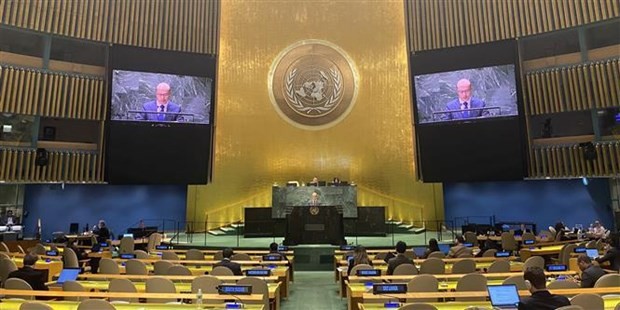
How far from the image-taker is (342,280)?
6711 mm

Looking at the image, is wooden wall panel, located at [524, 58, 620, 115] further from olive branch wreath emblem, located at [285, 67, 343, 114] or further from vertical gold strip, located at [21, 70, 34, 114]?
vertical gold strip, located at [21, 70, 34, 114]

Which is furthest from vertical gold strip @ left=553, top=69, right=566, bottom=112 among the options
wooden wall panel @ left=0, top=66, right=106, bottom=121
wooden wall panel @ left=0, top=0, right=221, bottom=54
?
wooden wall panel @ left=0, top=66, right=106, bottom=121

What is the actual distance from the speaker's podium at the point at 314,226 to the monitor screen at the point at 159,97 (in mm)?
5673

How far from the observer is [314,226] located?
10.8 meters

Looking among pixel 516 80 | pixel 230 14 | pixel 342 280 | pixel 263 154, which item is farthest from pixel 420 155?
pixel 230 14

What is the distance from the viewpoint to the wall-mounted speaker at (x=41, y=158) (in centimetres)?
1272

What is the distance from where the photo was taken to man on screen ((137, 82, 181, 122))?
44.7 ft

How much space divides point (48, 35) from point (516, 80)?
1592cm

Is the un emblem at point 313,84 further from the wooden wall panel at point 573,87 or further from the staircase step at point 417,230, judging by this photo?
the wooden wall panel at point 573,87

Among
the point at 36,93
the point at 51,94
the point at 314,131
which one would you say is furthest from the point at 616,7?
the point at 36,93

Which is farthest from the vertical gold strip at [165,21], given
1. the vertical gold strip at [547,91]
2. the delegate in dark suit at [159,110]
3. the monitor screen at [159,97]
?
the vertical gold strip at [547,91]

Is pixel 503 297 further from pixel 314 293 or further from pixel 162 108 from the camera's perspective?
pixel 162 108

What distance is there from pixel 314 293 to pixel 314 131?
903 cm

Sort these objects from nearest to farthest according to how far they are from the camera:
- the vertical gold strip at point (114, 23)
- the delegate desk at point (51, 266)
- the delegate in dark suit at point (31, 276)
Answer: the delegate in dark suit at point (31, 276), the delegate desk at point (51, 266), the vertical gold strip at point (114, 23)
